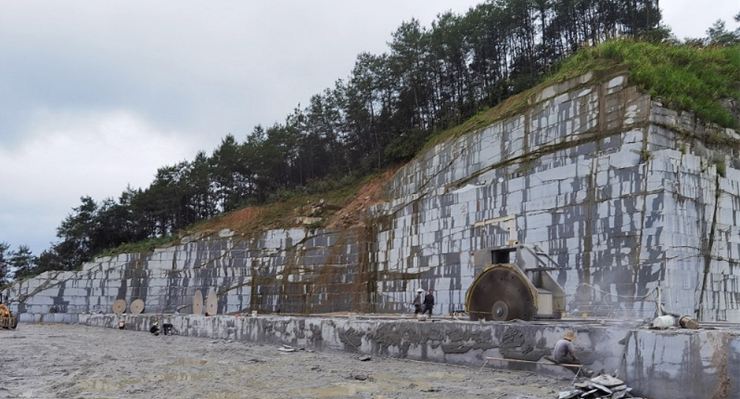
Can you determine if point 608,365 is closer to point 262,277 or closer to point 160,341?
point 160,341

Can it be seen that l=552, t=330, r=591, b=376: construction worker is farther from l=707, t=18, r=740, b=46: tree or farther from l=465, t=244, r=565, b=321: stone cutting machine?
l=707, t=18, r=740, b=46: tree

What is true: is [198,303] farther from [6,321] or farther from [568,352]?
[568,352]

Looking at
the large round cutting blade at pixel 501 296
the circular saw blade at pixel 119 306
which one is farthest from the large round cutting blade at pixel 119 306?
the large round cutting blade at pixel 501 296

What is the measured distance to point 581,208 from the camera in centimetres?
1822

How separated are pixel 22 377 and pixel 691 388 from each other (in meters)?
11.4

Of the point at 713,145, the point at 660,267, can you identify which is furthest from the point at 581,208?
the point at 713,145

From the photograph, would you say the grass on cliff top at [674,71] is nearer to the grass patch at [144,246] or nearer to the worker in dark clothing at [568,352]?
the worker in dark clothing at [568,352]

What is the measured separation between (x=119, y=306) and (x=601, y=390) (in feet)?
104

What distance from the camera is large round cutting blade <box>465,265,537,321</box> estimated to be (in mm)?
12258

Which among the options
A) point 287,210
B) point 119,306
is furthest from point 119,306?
point 287,210

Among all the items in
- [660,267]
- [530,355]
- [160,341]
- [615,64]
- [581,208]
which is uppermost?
[615,64]

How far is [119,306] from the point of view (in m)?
35.0

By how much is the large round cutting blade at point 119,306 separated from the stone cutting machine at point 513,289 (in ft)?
87.3

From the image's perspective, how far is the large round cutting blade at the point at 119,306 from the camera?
34.9 meters
